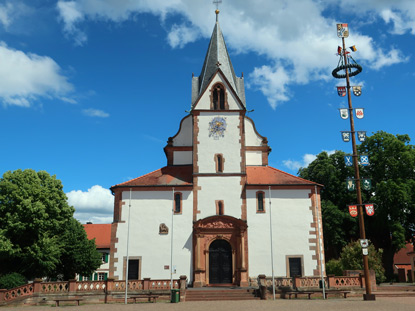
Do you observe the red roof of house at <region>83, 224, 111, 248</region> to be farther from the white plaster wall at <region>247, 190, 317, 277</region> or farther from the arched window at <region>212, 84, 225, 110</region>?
the white plaster wall at <region>247, 190, 317, 277</region>

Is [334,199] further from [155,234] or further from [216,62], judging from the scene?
[155,234]

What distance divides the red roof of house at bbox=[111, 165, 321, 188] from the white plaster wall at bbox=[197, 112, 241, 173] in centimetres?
151

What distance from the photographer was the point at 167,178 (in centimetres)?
3167

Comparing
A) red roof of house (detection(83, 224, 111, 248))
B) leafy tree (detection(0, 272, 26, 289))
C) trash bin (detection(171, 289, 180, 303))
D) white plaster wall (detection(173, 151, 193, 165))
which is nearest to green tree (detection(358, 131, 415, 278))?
white plaster wall (detection(173, 151, 193, 165))

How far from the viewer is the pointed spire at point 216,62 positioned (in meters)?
35.2

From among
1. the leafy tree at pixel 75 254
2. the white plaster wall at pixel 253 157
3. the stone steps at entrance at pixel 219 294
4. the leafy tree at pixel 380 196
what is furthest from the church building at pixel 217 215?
the leafy tree at pixel 75 254

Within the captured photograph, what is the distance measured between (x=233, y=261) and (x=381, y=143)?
22.7 meters

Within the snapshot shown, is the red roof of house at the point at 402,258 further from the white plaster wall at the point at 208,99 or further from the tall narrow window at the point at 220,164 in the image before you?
the white plaster wall at the point at 208,99

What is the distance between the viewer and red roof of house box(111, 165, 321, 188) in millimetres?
31000

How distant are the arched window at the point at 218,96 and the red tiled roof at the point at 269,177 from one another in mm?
5850

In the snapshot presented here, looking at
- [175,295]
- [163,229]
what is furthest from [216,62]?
[175,295]

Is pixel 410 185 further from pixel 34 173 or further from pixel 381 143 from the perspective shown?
pixel 34 173

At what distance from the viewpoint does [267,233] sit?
2955 centimetres

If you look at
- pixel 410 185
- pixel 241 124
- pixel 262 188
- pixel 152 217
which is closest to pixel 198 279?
pixel 152 217
